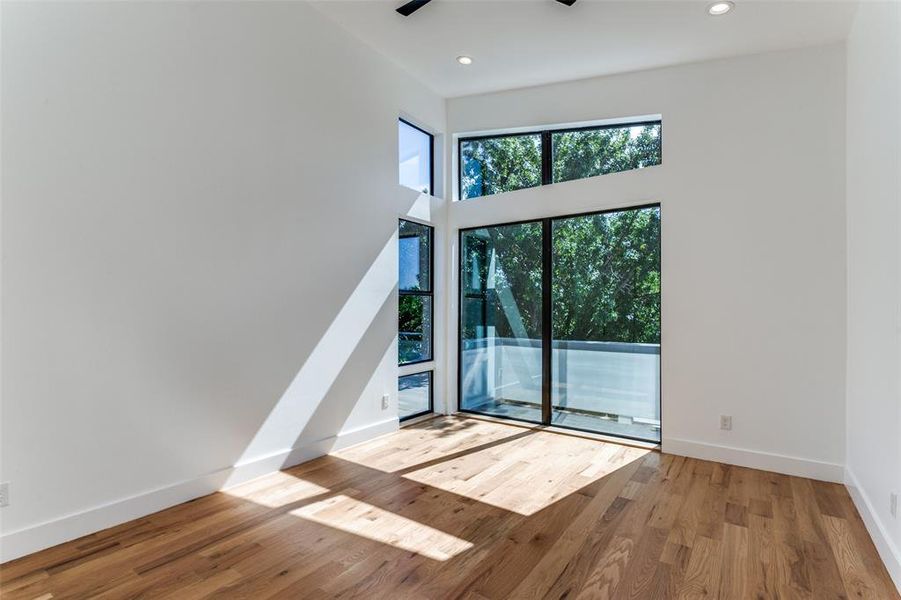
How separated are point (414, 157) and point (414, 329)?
1.82 meters

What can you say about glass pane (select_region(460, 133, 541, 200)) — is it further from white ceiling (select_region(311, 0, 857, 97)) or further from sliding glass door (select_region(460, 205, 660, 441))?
white ceiling (select_region(311, 0, 857, 97))

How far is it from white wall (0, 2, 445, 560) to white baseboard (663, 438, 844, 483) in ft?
8.91

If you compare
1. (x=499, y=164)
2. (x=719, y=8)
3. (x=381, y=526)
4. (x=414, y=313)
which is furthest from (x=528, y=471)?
(x=719, y=8)

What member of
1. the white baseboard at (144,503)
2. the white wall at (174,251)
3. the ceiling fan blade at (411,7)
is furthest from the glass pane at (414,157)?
the white baseboard at (144,503)

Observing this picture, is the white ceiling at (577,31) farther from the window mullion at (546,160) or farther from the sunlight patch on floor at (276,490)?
the sunlight patch on floor at (276,490)

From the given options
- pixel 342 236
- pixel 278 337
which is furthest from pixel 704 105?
pixel 278 337

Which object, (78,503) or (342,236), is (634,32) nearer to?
(342,236)

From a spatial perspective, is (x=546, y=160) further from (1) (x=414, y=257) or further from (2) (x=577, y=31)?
(1) (x=414, y=257)

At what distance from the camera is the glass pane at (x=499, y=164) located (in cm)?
487

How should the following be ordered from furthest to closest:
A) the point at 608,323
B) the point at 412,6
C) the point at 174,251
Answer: the point at 608,323
the point at 412,6
the point at 174,251

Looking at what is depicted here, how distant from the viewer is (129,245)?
2.67 m

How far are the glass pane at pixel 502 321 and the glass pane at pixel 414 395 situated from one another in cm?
40

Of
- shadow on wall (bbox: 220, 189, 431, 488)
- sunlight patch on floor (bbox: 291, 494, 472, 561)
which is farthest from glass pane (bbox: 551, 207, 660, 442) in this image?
sunlight patch on floor (bbox: 291, 494, 472, 561)

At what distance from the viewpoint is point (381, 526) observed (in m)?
2.65
